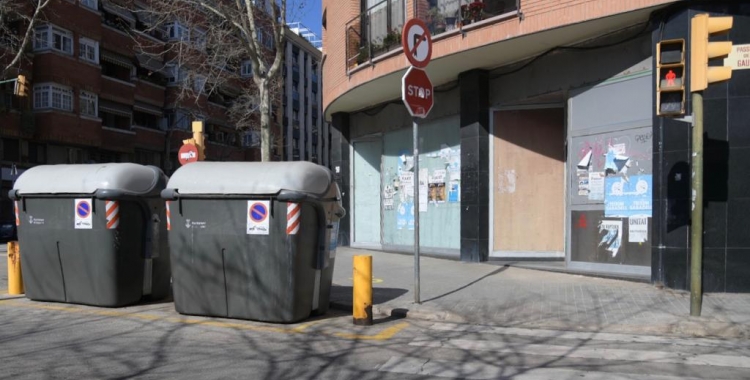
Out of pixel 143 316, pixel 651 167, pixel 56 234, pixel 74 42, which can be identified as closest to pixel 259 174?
pixel 143 316

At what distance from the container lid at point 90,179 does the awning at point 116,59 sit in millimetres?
31661

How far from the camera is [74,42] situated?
33.0m

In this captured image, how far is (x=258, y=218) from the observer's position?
7070 mm

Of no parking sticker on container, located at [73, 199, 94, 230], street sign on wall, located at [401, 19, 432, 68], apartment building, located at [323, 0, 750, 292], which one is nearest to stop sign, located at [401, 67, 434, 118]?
street sign on wall, located at [401, 19, 432, 68]

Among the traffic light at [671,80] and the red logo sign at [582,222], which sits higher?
the traffic light at [671,80]

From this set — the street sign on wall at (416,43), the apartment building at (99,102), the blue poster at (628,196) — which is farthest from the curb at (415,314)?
the apartment building at (99,102)

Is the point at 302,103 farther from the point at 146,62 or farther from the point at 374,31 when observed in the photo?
the point at 374,31

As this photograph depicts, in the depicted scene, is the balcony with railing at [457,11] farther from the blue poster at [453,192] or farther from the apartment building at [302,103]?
the apartment building at [302,103]

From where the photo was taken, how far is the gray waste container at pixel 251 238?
22.9 feet

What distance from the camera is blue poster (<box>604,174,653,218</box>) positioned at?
9625 millimetres

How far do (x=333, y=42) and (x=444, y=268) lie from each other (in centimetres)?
788

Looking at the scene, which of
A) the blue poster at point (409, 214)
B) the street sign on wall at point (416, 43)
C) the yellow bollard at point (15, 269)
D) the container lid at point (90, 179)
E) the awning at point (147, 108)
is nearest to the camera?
the street sign on wall at point (416, 43)

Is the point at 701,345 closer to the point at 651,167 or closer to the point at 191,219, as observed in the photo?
the point at 651,167

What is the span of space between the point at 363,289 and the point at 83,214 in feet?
13.4
